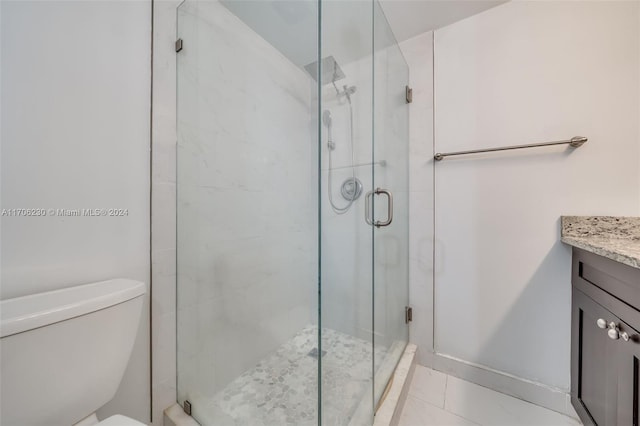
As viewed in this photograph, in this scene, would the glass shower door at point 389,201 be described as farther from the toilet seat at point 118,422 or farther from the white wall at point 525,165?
the toilet seat at point 118,422

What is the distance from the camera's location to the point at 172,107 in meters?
1.05

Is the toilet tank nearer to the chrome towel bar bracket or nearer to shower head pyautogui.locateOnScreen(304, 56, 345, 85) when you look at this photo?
shower head pyautogui.locateOnScreen(304, 56, 345, 85)

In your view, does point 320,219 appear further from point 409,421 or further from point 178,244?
point 409,421

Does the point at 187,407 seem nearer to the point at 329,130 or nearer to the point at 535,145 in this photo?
the point at 329,130

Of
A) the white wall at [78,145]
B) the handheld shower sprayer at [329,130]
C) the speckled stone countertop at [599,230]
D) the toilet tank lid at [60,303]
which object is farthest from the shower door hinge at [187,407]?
the speckled stone countertop at [599,230]

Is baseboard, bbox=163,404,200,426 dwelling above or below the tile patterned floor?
above

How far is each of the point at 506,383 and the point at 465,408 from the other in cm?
31

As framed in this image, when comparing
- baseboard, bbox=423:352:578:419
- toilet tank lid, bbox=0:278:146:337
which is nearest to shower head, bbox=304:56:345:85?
toilet tank lid, bbox=0:278:146:337

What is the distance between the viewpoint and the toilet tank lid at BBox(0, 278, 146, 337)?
1.76 feet

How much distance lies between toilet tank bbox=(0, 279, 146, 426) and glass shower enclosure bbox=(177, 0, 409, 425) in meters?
0.35

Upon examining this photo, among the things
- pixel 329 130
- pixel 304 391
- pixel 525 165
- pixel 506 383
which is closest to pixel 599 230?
pixel 525 165

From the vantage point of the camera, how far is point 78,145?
791mm

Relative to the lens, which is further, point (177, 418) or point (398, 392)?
point (398, 392)

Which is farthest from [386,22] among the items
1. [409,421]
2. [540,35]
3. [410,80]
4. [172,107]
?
[409,421]
